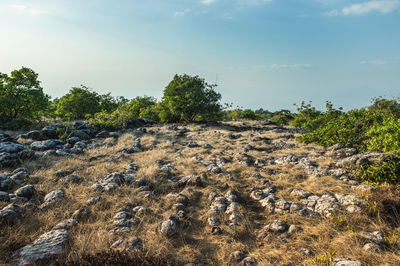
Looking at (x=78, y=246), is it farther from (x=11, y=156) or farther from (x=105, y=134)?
(x=105, y=134)

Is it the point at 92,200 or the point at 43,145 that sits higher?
the point at 43,145

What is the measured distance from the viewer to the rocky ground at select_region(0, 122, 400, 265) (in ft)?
13.1

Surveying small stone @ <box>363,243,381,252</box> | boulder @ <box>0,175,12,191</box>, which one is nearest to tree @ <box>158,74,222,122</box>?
boulder @ <box>0,175,12,191</box>

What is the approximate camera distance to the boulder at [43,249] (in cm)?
362

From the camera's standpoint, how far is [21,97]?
17.1 meters

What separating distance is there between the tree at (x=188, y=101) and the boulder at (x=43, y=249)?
19.6 m

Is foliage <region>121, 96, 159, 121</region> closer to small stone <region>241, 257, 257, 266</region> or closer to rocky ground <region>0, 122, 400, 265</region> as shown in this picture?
rocky ground <region>0, 122, 400, 265</region>

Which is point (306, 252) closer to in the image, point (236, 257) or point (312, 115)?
point (236, 257)

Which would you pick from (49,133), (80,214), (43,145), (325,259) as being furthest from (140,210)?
(49,133)

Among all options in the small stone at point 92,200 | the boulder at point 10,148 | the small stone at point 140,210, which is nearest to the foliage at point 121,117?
the boulder at point 10,148

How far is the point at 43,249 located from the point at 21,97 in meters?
17.8

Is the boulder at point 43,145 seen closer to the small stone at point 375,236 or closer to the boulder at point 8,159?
the boulder at point 8,159

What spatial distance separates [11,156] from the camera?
28.1 ft

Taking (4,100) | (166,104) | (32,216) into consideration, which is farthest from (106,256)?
(166,104)
